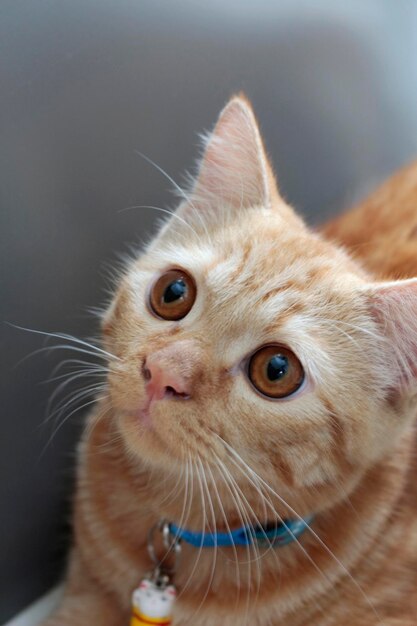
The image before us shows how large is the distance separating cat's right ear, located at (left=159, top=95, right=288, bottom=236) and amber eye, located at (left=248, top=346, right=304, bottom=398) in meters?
0.31

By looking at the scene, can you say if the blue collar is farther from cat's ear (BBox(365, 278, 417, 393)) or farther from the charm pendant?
cat's ear (BBox(365, 278, 417, 393))

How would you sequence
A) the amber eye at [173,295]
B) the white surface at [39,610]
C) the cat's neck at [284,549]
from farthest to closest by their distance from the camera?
the white surface at [39,610] → the cat's neck at [284,549] → the amber eye at [173,295]

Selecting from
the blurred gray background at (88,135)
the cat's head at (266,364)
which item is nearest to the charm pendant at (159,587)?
the cat's head at (266,364)

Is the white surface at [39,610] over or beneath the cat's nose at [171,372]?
beneath

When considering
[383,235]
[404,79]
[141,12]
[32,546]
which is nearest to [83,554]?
[32,546]

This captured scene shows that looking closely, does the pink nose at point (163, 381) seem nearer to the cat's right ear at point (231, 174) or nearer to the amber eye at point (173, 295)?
the amber eye at point (173, 295)

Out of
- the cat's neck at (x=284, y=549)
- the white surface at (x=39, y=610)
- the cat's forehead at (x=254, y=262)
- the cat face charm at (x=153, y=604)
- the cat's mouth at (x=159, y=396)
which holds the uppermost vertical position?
the cat's forehead at (x=254, y=262)

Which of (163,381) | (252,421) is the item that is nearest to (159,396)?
(163,381)

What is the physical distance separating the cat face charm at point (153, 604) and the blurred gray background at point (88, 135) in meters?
0.35

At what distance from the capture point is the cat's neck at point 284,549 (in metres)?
1.21

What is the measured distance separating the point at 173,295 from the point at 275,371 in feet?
0.70

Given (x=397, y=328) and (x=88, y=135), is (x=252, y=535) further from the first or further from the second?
(x=88, y=135)

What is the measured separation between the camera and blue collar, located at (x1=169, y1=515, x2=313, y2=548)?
1.16m

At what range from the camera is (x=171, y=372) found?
970mm
